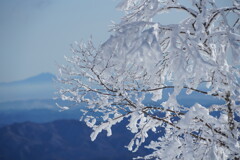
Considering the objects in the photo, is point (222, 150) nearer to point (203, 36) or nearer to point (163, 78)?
point (163, 78)

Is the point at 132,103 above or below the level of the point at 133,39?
below

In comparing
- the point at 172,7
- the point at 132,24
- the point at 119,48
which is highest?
the point at 172,7

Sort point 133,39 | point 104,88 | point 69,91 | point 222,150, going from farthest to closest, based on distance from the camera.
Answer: point 69,91 < point 104,88 < point 222,150 < point 133,39

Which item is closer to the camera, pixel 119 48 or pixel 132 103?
pixel 119 48

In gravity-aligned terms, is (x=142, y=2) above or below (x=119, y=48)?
above

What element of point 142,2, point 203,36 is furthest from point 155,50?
point 142,2

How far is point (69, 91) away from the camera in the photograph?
14.6 ft

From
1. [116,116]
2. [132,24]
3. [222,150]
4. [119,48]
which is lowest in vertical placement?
[222,150]

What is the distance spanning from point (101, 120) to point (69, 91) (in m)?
A: 0.86

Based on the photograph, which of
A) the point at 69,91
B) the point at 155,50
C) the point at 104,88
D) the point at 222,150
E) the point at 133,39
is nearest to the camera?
the point at 155,50

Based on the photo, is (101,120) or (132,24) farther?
(101,120)

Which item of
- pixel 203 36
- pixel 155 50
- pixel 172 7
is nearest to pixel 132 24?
pixel 155 50

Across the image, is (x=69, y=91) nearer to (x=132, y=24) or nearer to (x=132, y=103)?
(x=132, y=103)

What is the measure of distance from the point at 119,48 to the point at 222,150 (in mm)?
2660
